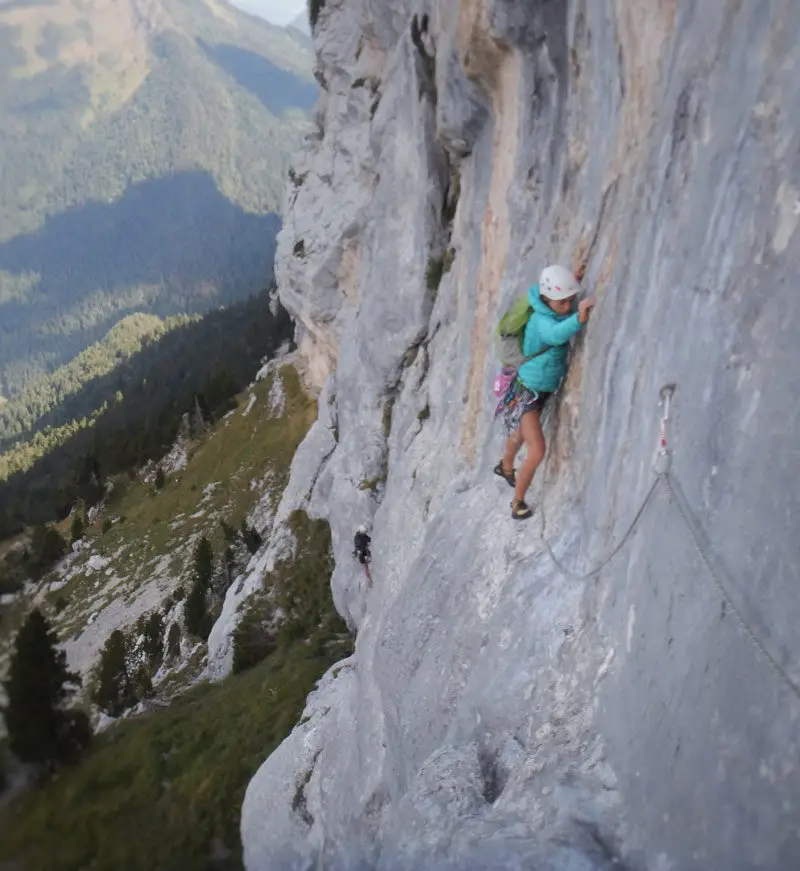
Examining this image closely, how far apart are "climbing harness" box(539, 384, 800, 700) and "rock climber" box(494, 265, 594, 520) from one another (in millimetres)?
2337

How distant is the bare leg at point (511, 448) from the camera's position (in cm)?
1110

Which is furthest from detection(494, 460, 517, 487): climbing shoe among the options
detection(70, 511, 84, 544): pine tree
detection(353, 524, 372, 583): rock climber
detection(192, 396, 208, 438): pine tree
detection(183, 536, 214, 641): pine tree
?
detection(192, 396, 208, 438): pine tree

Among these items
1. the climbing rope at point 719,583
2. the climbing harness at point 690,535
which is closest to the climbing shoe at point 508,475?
the climbing harness at point 690,535

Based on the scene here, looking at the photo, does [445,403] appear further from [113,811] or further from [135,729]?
[135,729]

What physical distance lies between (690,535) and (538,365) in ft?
14.2

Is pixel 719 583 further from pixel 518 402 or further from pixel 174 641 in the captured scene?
pixel 174 641

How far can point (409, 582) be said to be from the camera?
15.6 meters

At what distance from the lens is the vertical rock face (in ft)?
18.3

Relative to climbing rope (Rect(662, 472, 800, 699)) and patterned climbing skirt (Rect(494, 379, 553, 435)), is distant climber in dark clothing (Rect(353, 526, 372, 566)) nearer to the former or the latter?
patterned climbing skirt (Rect(494, 379, 553, 435))

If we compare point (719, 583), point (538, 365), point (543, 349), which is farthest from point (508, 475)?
point (719, 583)

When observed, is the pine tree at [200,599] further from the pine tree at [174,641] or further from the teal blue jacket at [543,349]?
the teal blue jacket at [543,349]

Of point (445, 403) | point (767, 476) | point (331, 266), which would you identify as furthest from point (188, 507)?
point (767, 476)

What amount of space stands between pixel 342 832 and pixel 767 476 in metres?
13.9

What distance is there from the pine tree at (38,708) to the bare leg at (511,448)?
27.4 m
